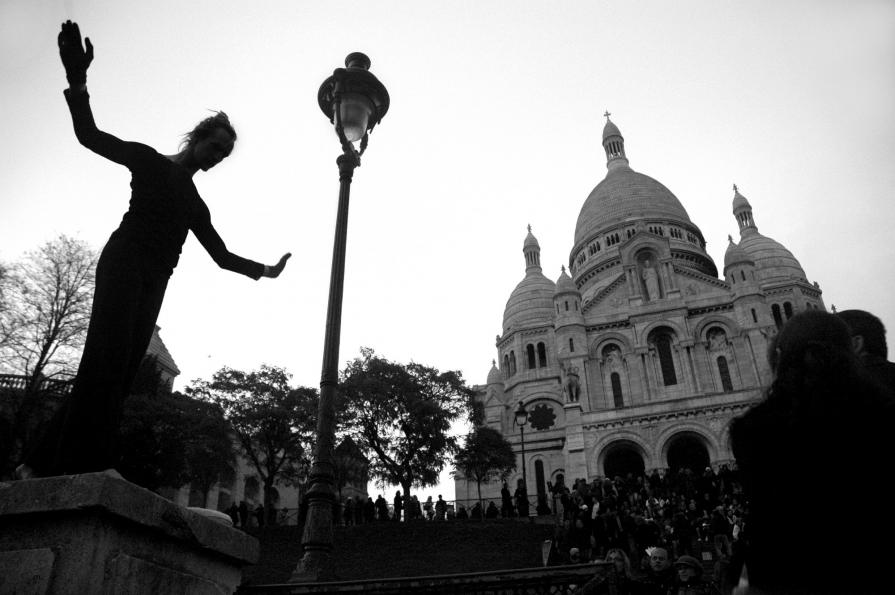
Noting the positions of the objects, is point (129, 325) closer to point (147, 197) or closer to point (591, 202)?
point (147, 197)

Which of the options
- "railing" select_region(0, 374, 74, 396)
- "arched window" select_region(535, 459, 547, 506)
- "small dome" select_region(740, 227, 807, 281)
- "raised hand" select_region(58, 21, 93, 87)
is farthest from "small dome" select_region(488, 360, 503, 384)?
"raised hand" select_region(58, 21, 93, 87)

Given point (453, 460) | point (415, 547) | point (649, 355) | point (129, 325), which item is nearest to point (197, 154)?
point (129, 325)

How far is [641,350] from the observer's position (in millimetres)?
40906

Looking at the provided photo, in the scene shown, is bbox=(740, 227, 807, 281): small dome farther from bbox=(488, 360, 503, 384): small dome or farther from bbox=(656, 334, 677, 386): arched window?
bbox=(488, 360, 503, 384): small dome

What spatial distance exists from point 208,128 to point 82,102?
73cm

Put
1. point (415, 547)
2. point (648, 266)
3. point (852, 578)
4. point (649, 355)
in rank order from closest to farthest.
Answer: point (852, 578) < point (415, 547) < point (649, 355) < point (648, 266)

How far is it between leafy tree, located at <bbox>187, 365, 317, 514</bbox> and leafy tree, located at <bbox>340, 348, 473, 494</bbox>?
2310 millimetres

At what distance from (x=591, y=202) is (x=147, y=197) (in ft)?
208

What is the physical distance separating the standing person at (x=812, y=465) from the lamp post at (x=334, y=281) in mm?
5613

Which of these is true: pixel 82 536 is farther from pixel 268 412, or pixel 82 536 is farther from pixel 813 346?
pixel 268 412

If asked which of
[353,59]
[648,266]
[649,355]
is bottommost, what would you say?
[353,59]

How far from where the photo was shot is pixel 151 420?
2919 centimetres

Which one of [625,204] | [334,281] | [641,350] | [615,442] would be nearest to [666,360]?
[641,350]

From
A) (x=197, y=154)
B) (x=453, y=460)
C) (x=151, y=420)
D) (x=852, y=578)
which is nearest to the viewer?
(x=852, y=578)
